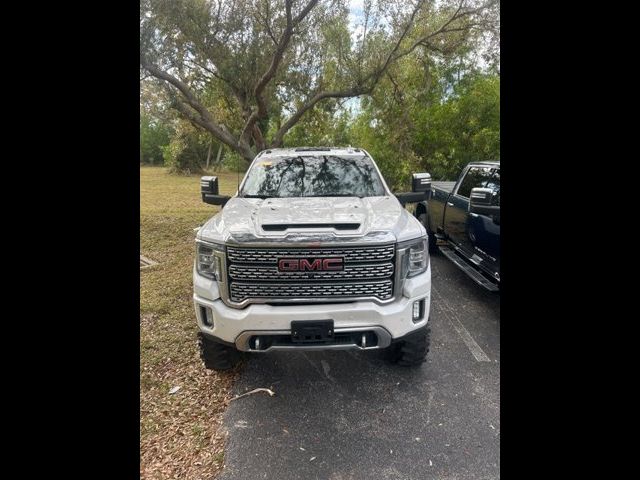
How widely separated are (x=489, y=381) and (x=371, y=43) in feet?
27.2

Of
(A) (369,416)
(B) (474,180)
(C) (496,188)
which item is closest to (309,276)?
(A) (369,416)

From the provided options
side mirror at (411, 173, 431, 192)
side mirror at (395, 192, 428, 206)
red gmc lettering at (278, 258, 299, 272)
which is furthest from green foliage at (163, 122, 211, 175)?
red gmc lettering at (278, 258, 299, 272)

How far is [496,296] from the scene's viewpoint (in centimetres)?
530

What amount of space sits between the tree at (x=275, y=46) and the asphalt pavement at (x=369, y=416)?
7.03m

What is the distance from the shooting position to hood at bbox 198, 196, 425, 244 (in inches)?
108

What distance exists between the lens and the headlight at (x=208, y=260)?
111 inches

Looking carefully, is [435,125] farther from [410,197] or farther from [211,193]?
[211,193]

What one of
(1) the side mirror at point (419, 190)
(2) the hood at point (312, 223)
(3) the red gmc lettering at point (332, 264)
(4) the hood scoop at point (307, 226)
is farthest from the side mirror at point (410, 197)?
(3) the red gmc lettering at point (332, 264)

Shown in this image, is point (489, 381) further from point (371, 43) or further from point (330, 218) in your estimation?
point (371, 43)

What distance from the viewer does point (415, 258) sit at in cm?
296

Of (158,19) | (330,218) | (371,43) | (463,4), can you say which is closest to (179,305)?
(330,218)

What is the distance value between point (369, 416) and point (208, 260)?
165cm

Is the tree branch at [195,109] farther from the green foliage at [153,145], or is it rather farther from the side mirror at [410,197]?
the green foliage at [153,145]
